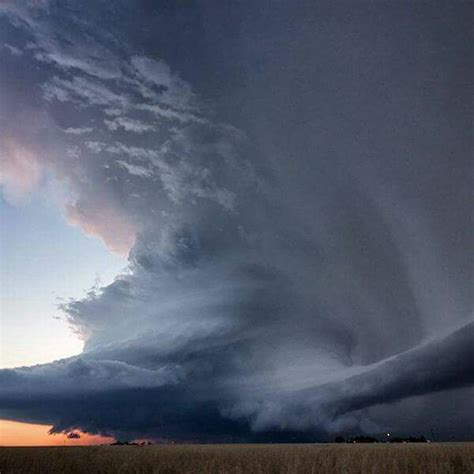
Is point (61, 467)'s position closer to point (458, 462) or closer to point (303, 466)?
point (303, 466)

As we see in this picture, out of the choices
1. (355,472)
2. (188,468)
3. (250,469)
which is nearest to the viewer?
(355,472)

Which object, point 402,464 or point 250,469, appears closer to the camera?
point 250,469

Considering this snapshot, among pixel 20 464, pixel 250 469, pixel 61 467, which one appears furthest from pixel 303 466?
pixel 20 464

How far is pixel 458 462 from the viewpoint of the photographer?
31.2 metres

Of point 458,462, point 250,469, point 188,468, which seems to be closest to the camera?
point 250,469

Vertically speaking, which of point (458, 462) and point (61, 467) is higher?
point (458, 462)

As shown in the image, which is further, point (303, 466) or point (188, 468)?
point (188, 468)

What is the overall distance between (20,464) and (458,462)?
26697 mm

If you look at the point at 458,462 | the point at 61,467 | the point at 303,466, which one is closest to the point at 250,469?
the point at 303,466

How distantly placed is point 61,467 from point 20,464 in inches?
128

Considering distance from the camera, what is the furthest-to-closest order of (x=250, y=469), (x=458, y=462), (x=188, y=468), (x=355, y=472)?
(x=458, y=462), (x=188, y=468), (x=250, y=469), (x=355, y=472)

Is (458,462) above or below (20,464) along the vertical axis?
above

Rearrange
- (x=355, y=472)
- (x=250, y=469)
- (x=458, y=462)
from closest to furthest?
(x=355, y=472) → (x=250, y=469) → (x=458, y=462)

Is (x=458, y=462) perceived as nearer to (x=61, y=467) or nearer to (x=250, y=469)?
(x=250, y=469)
